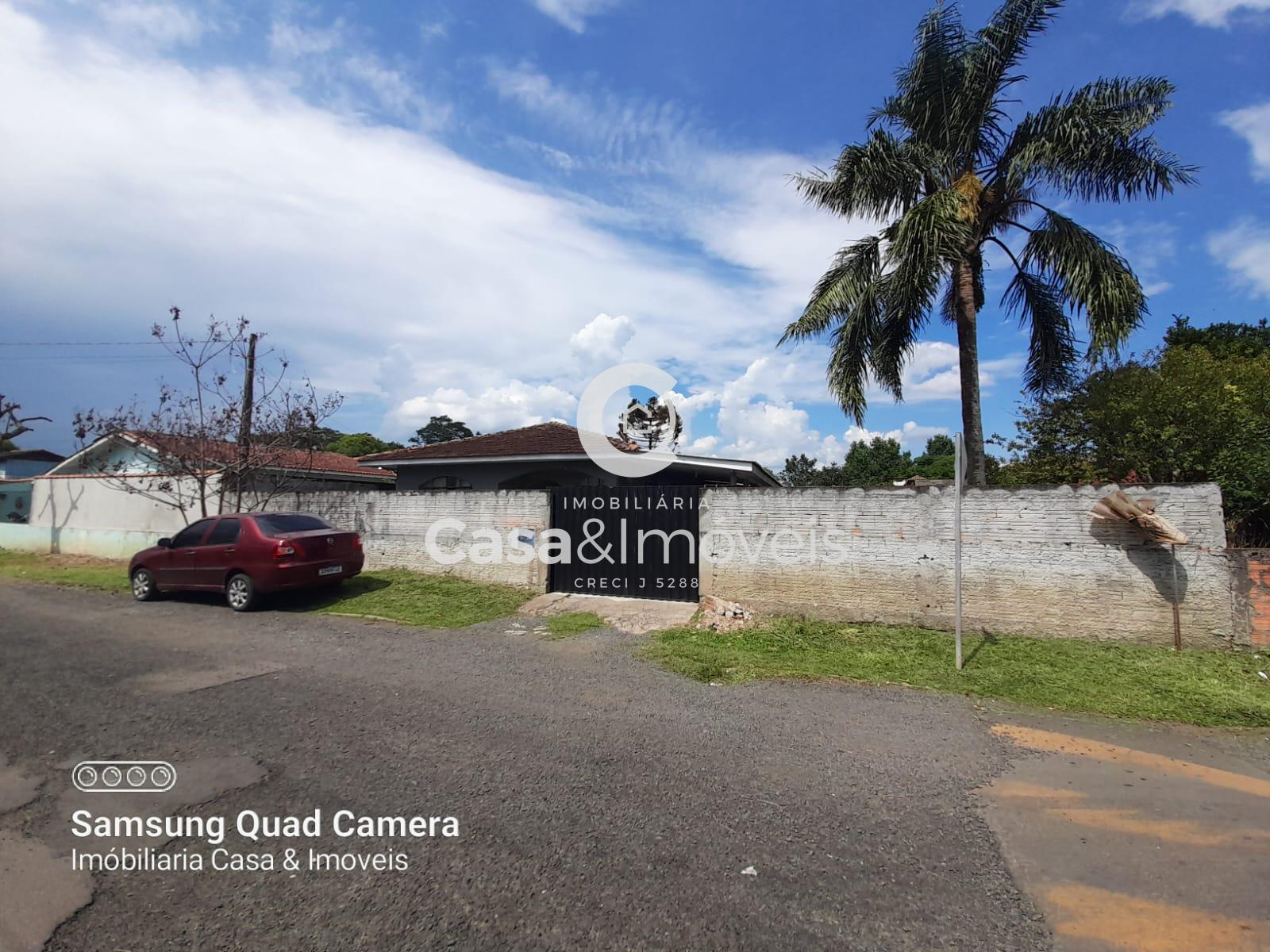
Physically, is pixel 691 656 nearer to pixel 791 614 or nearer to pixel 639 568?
pixel 791 614

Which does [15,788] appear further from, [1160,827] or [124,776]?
[1160,827]

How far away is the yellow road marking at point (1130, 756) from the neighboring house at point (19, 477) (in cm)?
2776

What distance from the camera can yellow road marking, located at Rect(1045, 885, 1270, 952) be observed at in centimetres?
237

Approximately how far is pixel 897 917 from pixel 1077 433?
11.0 metres

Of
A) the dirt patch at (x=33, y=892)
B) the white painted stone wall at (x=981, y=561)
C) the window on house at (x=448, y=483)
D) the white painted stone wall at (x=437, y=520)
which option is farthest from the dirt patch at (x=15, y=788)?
the window on house at (x=448, y=483)

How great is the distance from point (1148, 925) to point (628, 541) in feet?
25.6

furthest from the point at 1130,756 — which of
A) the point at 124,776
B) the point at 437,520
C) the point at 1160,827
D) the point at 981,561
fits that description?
the point at 437,520

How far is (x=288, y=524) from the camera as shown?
9.98 m

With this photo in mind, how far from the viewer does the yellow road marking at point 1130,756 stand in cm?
379

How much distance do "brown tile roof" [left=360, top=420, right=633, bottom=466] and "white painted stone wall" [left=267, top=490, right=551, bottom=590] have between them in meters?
3.32

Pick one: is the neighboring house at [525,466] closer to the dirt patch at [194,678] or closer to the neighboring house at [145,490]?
the neighboring house at [145,490]

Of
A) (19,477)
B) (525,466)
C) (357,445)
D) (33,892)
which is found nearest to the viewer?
(33,892)

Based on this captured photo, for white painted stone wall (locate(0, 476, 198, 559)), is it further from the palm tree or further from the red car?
the palm tree

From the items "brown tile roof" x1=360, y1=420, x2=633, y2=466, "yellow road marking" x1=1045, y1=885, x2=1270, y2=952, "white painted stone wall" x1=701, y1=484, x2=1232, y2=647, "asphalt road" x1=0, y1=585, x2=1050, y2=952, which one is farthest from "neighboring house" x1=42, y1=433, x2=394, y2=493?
"yellow road marking" x1=1045, y1=885, x2=1270, y2=952
